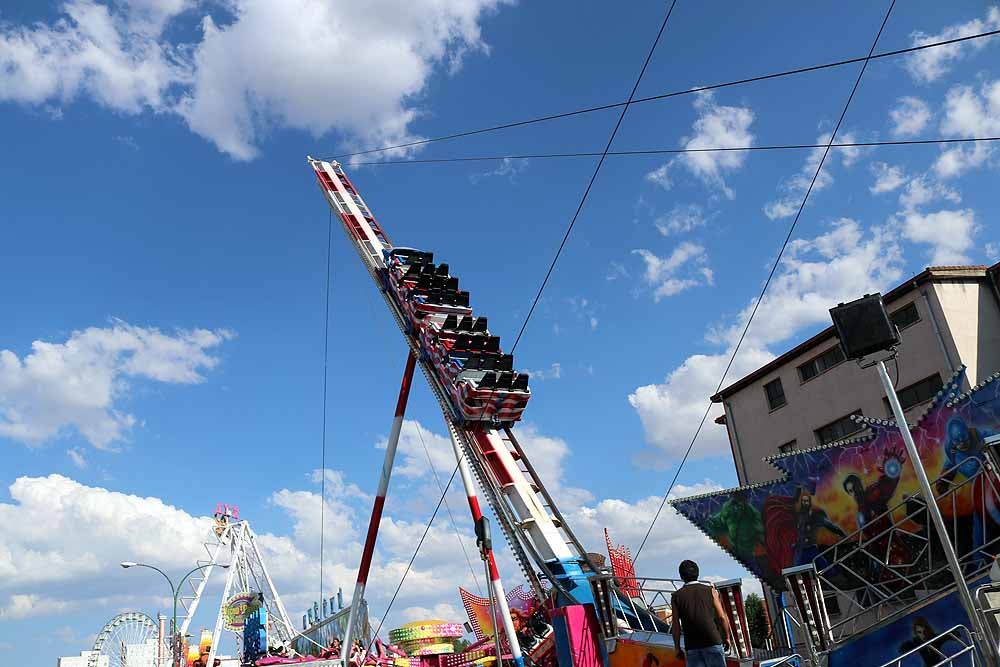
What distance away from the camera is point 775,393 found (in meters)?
31.1

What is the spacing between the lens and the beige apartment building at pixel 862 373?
24.2 meters

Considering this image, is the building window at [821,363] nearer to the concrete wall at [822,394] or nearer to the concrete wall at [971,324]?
the concrete wall at [822,394]

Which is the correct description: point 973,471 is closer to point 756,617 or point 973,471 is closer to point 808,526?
point 808,526

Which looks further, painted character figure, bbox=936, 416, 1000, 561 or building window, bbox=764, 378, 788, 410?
building window, bbox=764, 378, 788, 410

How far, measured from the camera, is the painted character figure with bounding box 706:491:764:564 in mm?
22531

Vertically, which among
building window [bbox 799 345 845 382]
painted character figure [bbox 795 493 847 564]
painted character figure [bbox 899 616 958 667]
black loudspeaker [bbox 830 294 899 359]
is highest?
building window [bbox 799 345 845 382]

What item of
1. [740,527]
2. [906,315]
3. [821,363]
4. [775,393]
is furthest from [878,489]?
[775,393]

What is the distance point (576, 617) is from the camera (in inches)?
578

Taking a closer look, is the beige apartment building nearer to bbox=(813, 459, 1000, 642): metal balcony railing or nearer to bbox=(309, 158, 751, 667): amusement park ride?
bbox=(813, 459, 1000, 642): metal balcony railing

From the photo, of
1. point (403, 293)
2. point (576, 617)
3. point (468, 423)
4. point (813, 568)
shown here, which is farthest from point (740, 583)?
point (403, 293)

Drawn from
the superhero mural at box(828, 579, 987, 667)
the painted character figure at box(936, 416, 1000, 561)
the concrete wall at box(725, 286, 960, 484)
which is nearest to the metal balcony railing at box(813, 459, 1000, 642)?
the painted character figure at box(936, 416, 1000, 561)

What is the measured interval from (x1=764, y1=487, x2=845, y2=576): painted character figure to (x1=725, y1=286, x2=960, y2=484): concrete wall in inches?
213

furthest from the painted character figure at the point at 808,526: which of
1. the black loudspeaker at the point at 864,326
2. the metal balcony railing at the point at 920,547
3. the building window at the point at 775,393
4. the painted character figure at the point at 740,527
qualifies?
the black loudspeaker at the point at 864,326

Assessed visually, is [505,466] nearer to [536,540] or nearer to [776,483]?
[536,540]
